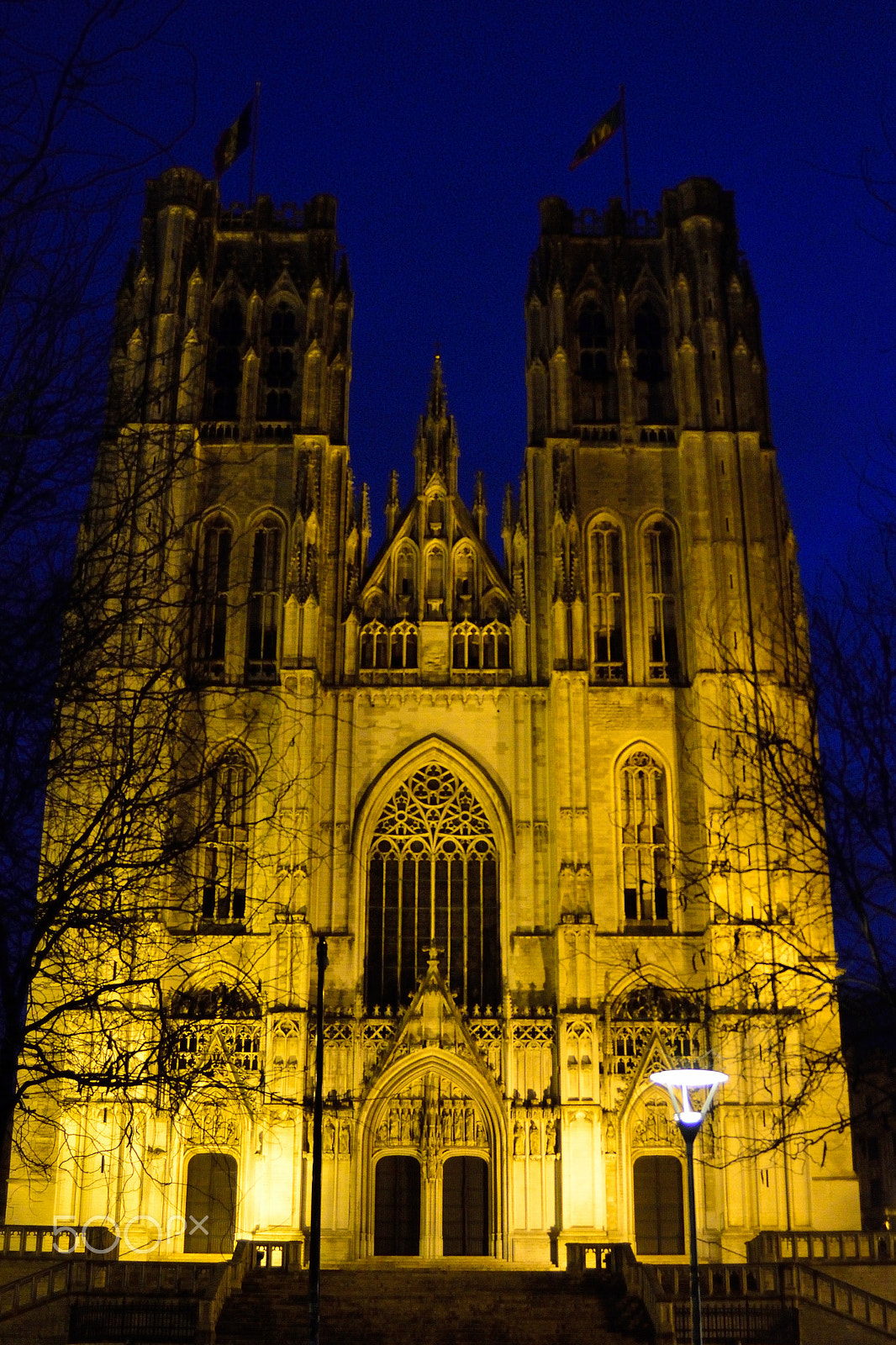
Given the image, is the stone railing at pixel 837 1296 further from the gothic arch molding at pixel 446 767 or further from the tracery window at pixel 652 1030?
the gothic arch molding at pixel 446 767

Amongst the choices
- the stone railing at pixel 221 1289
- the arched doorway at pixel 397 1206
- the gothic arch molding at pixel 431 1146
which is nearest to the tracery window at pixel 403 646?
the gothic arch molding at pixel 431 1146

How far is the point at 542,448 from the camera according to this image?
1449 inches

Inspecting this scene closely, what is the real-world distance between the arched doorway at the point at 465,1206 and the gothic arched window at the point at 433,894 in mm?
3403

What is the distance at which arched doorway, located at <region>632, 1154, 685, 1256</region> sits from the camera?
1225 inches

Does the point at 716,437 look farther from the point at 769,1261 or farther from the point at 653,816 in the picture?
the point at 769,1261

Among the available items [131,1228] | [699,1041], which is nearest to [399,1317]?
[131,1228]

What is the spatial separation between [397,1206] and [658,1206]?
18.0 ft

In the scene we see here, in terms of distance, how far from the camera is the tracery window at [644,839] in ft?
111

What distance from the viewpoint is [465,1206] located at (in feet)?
104

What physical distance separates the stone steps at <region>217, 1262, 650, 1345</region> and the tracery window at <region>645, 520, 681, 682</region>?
1442 cm

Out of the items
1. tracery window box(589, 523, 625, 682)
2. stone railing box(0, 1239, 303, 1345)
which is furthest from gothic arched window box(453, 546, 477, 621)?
stone railing box(0, 1239, 303, 1345)

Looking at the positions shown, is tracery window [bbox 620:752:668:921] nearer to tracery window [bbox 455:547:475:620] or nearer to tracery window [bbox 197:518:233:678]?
tracery window [bbox 455:547:475:620]

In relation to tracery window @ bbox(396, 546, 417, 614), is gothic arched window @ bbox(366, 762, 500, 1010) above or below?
below

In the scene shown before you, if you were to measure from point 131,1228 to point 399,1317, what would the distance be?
7.82 meters
